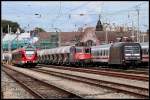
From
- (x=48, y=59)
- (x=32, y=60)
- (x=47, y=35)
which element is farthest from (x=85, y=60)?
(x=47, y=35)

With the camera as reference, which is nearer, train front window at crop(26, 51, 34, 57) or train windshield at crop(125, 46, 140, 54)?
train windshield at crop(125, 46, 140, 54)

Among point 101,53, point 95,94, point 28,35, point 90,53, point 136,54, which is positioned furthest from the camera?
point 28,35

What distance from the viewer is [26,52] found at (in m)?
56.8

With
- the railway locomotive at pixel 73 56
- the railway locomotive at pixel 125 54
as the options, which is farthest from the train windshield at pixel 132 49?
the railway locomotive at pixel 73 56

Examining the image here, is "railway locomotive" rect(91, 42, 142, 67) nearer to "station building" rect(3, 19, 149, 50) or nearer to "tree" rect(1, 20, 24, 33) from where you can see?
"station building" rect(3, 19, 149, 50)

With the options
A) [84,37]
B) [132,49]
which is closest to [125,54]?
[132,49]

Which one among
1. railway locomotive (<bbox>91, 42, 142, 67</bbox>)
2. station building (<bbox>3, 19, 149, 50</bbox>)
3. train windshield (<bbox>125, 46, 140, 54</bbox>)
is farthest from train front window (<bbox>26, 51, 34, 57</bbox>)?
station building (<bbox>3, 19, 149, 50</bbox>)

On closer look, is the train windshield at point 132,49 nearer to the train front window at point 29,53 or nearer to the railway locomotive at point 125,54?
the railway locomotive at point 125,54

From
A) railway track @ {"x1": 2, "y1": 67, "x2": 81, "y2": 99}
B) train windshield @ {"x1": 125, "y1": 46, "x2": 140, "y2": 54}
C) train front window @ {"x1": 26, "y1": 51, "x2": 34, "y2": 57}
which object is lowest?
railway track @ {"x1": 2, "y1": 67, "x2": 81, "y2": 99}

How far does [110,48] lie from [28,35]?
7721cm

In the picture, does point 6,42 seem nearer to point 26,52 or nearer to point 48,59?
point 48,59

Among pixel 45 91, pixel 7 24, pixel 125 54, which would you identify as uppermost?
pixel 7 24

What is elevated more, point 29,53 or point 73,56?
point 29,53

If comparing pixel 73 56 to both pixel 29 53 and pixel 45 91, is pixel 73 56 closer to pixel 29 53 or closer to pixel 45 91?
pixel 29 53
